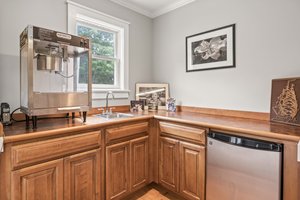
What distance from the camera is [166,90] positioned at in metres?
2.80


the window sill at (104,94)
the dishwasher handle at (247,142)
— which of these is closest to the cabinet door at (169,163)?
the dishwasher handle at (247,142)

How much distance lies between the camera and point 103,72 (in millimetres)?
2531

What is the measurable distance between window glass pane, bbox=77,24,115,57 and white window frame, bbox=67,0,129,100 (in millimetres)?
60

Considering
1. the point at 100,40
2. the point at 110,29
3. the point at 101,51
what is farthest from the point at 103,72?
the point at 110,29

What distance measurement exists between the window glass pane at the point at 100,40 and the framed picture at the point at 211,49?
43.6 inches

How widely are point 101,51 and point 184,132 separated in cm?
160

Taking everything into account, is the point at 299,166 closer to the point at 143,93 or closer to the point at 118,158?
the point at 118,158

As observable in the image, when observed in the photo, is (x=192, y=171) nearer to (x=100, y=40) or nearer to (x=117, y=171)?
(x=117, y=171)

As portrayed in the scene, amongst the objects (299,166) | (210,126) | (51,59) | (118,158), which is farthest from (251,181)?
(51,59)

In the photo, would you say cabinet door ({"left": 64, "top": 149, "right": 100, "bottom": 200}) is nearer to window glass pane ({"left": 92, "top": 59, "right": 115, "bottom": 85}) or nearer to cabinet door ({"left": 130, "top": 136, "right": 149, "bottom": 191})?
cabinet door ({"left": 130, "top": 136, "right": 149, "bottom": 191})

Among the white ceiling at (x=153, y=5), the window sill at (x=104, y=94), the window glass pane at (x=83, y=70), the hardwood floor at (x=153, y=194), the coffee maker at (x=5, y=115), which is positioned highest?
the white ceiling at (x=153, y=5)

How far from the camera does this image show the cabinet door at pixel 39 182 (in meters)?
1.22

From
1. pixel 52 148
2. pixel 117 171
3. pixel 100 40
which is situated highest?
pixel 100 40

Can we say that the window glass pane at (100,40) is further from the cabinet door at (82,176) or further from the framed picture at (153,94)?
the cabinet door at (82,176)
